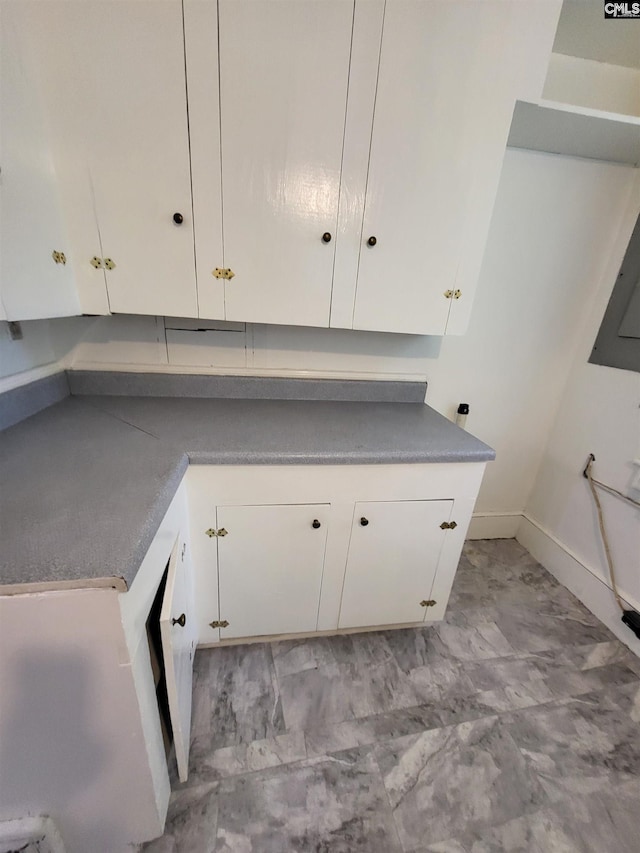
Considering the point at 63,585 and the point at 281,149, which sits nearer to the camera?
the point at 63,585

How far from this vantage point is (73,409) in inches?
49.9

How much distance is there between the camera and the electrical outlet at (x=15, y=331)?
115cm

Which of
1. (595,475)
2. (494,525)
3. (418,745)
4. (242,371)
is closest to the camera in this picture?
(418,745)

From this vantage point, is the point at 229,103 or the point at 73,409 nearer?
the point at 229,103

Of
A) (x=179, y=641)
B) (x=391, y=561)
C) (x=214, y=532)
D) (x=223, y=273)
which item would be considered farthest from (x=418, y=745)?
(x=223, y=273)

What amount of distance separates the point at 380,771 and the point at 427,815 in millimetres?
155

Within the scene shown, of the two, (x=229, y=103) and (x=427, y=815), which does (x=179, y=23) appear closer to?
(x=229, y=103)

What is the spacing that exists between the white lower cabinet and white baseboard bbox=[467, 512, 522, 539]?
0.90 m

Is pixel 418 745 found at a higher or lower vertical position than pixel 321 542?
lower

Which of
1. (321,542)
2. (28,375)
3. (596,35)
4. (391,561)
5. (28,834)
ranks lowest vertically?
(28,834)

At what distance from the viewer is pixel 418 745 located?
3.67 feet

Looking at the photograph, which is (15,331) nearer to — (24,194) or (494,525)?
(24,194)

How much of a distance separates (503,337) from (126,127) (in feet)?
5.96

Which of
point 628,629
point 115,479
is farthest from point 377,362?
point 628,629
